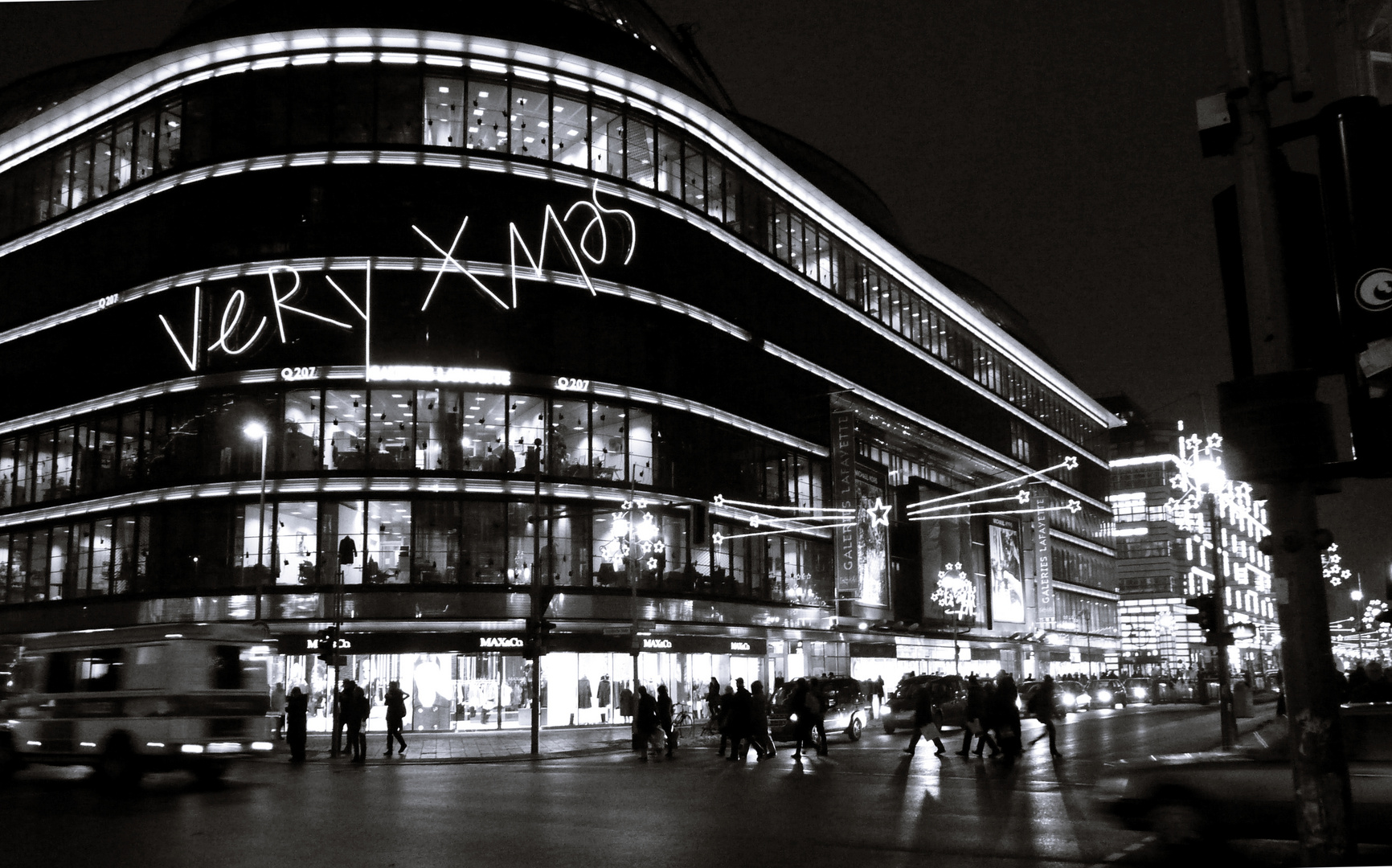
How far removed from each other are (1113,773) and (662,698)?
20.6 m

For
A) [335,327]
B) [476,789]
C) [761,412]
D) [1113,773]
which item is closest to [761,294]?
[761,412]

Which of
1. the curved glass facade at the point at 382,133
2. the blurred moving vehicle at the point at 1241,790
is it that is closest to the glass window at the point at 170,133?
the curved glass facade at the point at 382,133

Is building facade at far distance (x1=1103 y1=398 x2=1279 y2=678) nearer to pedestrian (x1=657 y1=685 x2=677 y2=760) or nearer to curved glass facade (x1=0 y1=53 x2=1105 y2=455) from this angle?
curved glass facade (x1=0 y1=53 x2=1105 y2=455)

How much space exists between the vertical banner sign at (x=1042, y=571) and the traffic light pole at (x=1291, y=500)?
81.9 meters

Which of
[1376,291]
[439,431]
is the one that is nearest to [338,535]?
[439,431]

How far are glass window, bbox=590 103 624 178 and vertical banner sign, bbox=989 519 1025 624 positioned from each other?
1609 inches

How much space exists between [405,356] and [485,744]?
1466 centimetres

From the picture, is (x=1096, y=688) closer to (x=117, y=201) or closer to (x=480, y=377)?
(x=480, y=377)

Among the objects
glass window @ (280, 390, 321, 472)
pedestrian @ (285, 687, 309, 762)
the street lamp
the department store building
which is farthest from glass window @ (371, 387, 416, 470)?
pedestrian @ (285, 687, 309, 762)

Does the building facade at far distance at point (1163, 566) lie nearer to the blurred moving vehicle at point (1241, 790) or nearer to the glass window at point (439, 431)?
the glass window at point (439, 431)

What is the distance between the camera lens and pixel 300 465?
42781 millimetres

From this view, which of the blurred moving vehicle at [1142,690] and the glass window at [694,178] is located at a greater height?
the glass window at [694,178]

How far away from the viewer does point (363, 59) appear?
45.1 metres

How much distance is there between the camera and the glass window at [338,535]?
41.7 m
